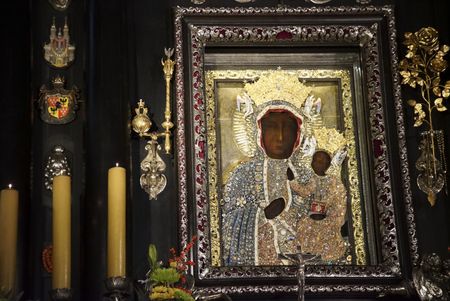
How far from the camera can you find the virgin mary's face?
504 centimetres

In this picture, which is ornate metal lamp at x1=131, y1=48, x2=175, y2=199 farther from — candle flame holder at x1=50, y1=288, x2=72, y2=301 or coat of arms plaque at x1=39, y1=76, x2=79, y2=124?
candle flame holder at x1=50, y1=288, x2=72, y2=301

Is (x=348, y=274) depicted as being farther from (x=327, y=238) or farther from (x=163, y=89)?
(x=163, y=89)

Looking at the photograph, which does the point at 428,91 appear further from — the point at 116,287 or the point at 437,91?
the point at 116,287

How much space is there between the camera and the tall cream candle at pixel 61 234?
4215 millimetres

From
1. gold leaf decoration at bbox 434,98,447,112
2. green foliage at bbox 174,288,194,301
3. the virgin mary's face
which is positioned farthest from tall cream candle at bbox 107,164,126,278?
gold leaf decoration at bbox 434,98,447,112

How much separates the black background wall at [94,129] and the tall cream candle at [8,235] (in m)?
0.30

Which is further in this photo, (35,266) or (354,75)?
(354,75)

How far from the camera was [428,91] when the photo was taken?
5141mm

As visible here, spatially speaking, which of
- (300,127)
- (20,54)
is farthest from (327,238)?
(20,54)

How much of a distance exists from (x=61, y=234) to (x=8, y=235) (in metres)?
0.21

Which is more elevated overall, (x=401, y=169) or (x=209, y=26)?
(x=209, y=26)

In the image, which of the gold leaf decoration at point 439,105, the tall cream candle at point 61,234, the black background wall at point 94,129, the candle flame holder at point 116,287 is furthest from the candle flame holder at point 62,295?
the gold leaf decoration at point 439,105

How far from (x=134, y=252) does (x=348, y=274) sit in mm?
950

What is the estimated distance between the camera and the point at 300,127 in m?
5.08
